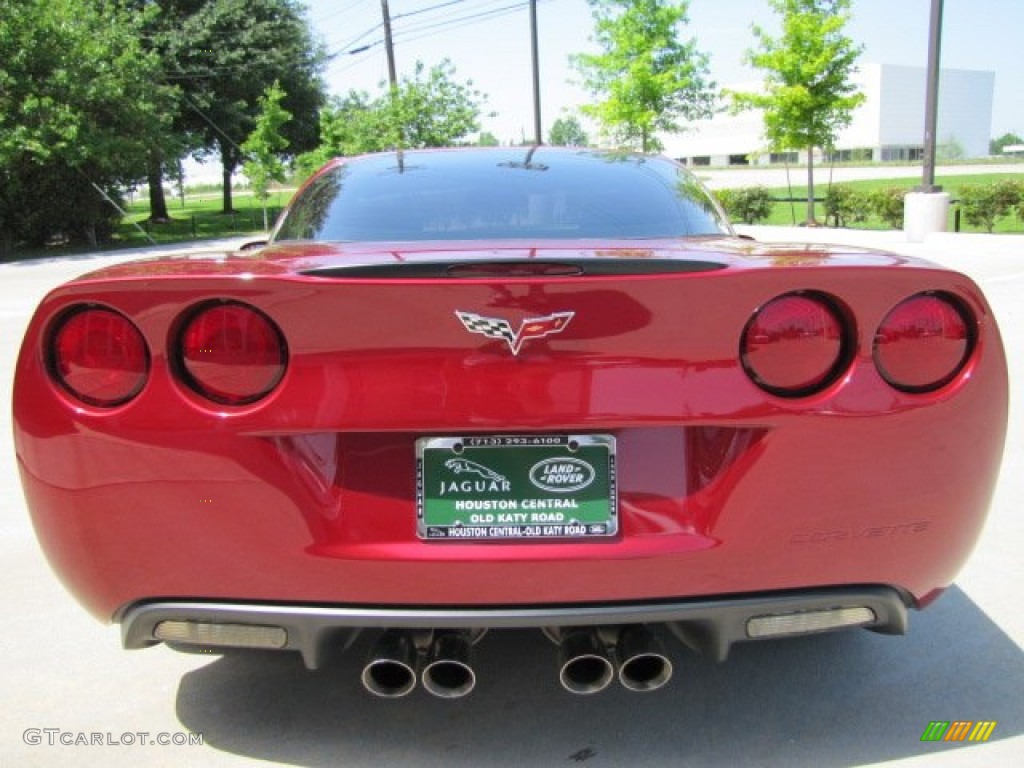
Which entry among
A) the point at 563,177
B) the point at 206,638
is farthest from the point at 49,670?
the point at 563,177

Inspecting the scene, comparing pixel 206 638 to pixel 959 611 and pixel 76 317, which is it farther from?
pixel 959 611

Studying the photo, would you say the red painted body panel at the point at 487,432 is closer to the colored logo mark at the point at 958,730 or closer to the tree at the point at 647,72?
the colored logo mark at the point at 958,730

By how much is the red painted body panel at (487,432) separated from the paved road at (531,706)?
1.88 ft

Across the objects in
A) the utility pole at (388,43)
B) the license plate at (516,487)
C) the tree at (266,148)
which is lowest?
the license plate at (516,487)

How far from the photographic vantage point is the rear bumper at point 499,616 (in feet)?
6.48

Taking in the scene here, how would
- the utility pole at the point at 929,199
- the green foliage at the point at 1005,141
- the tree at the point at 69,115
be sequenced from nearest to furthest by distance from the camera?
the utility pole at the point at 929,199 → the tree at the point at 69,115 → the green foliage at the point at 1005,141

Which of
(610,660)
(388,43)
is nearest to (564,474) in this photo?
(610,660)

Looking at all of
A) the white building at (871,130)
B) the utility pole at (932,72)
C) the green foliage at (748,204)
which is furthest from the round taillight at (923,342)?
the white building at (871,130)

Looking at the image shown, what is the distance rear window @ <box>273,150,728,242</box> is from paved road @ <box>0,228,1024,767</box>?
4.37ft

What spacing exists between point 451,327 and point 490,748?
116 centimetres

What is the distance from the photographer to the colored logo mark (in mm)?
2363

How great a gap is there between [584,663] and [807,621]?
0.53m

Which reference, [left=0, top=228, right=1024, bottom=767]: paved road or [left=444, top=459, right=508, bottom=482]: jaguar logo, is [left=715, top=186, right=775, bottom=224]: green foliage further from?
[left=444, top=459, right=508, bottom=482]: jaguar logo

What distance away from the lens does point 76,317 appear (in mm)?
2053
